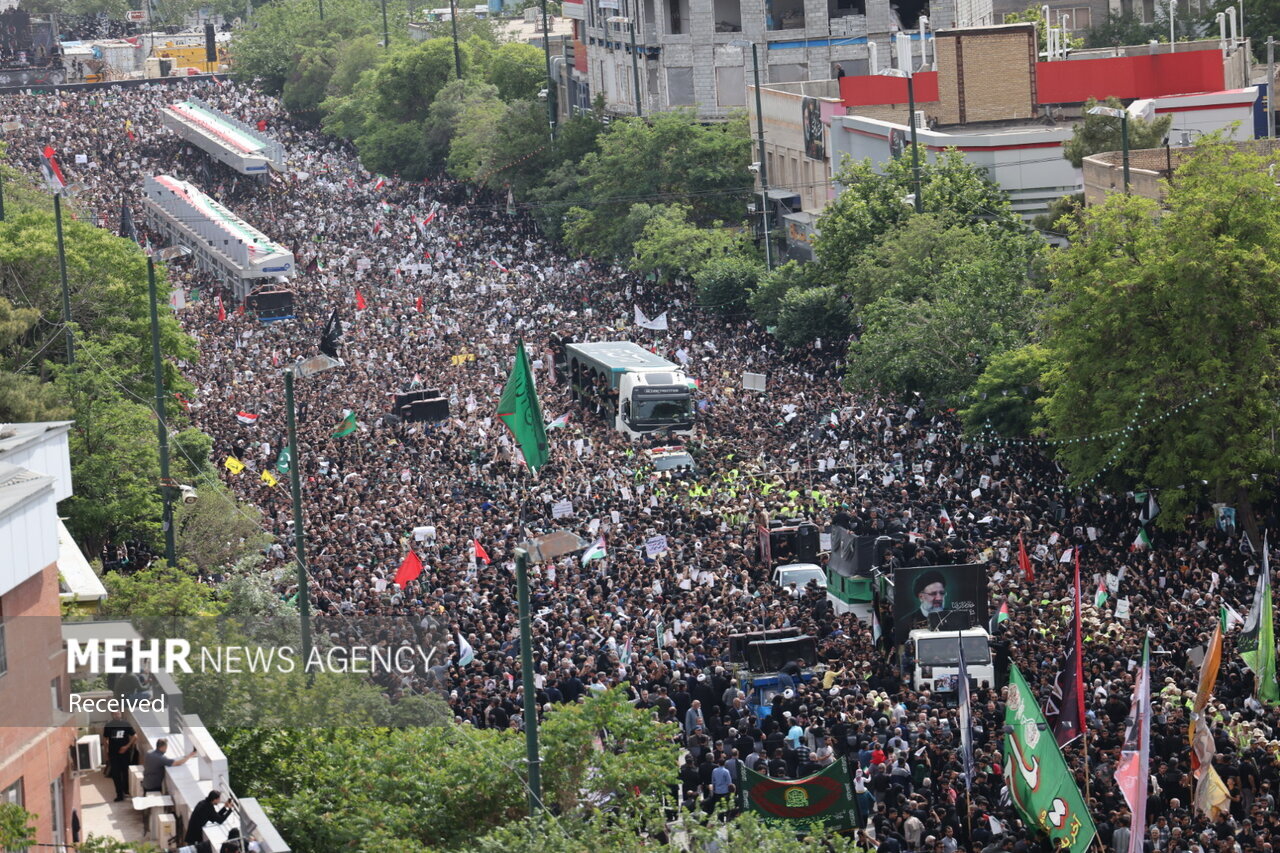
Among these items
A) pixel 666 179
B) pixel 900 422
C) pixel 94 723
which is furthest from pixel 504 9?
pixel 94 723

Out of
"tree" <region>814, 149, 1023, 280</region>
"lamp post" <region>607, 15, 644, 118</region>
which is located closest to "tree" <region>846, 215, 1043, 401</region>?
"tree" <region>814, 149, 1023, 280</region>

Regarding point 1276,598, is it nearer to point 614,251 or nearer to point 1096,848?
point 1096,848

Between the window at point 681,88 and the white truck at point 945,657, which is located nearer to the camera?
the white truck at point 945,657

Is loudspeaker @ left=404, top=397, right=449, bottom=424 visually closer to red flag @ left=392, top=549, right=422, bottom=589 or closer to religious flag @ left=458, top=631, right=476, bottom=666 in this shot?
red flag @ left=392, top=549, right=422, bottom=589

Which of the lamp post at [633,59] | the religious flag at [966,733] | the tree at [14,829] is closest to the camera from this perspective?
the tree at [14,829]

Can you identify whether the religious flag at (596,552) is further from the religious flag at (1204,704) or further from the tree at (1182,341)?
the religious flag at (1204,704)

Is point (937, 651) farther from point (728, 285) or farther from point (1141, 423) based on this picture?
point (728, 285)

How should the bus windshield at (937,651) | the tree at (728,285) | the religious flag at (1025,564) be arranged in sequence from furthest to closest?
the tree at (728,285), the religious flag at (1025,564), the bus windshield at (937,651)

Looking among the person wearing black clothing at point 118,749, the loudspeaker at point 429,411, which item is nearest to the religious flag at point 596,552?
the loudspeaker at point 429,411
